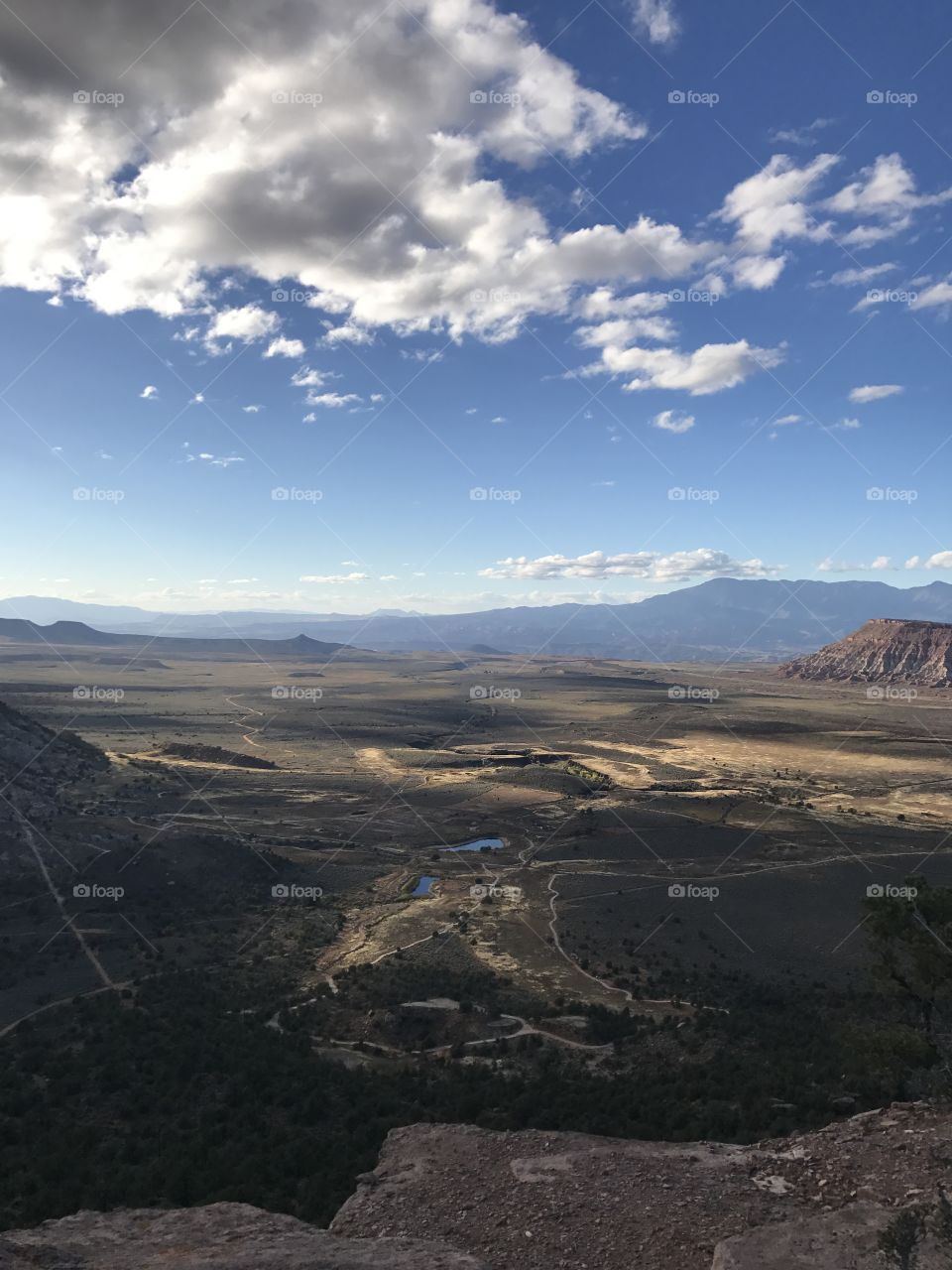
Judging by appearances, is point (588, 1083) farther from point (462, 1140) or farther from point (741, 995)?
point (741, 995)

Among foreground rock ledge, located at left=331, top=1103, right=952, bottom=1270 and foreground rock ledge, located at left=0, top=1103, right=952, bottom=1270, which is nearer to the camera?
foreground rock ledge, located at left=0, top=1103, right=952, bottom=1270

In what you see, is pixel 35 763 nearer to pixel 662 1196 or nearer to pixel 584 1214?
pixel 584 1214

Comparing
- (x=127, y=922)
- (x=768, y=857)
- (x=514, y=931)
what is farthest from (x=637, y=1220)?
(x=768, y=857)

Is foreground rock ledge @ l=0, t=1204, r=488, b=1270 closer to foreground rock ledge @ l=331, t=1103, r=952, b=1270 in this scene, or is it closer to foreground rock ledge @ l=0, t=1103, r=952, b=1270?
foreground rock ledge @ l=0, t=1103, r=952, b=1270

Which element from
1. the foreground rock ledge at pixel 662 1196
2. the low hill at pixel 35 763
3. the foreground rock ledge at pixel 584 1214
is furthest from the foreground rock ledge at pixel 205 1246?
the low hill at pixel 35 763

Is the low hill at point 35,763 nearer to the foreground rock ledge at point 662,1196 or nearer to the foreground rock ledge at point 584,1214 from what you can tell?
the foreground rock ledge at point 584,1214

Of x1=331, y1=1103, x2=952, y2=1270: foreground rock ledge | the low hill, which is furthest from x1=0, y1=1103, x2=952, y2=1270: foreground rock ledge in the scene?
the low hill

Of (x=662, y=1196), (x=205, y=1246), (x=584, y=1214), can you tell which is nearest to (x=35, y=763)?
(x=205, y=1246)

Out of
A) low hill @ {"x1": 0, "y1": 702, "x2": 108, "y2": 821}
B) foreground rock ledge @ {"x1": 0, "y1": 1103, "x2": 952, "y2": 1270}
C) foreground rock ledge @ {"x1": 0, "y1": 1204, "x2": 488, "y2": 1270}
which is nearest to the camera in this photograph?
foreground rock ledge @ {"x1": 0, "y1": 1204, "x2": 488, "y2": 1270}

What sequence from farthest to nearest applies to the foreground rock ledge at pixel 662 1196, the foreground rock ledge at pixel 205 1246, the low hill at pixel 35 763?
the low hill at pixel 35 763 → the foreground rock ledge at pixel 662 1196 → the foreground rock ledge at pixel 205 1246
